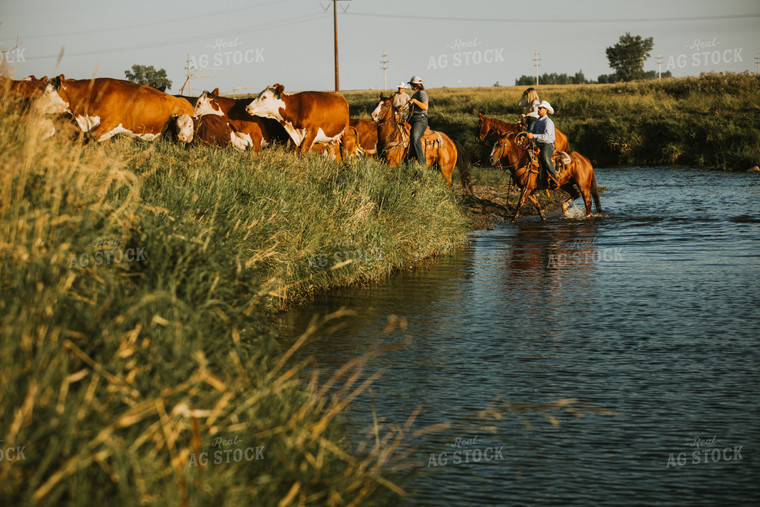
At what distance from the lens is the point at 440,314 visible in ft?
34.8

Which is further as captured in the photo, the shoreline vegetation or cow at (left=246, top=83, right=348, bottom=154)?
cow at (left=246, top=83, right=348, bottom=154)

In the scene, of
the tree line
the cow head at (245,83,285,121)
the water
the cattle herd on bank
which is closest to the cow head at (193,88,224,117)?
the cattle herd on bank

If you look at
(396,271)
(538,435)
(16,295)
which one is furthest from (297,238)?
(16,295)

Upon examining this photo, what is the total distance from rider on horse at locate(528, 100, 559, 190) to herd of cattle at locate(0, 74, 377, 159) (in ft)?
14.1

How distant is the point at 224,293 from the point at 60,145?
2.50 metres

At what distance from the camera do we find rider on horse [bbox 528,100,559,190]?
1994cm

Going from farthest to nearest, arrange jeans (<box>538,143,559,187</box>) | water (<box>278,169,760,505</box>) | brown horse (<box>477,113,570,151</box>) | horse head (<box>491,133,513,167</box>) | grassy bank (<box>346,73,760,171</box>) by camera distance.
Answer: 1. grassy bank (<box>346,73,760,171</box>)
2. brown horse (<box>477,113,570,151</box>)
3. horse head (<box>491,133,513,167</box>)
4. jeans (<box>538,143,559,187</box>)
5. water (<box>278,169,760,505</box>)

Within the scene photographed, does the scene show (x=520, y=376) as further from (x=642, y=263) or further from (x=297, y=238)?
(x=642, y=263)

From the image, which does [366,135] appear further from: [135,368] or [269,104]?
[135,368]

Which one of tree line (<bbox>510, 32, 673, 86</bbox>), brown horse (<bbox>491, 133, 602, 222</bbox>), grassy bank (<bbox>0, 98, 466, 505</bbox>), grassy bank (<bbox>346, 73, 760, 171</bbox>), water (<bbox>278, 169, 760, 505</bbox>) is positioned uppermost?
tree line (<bbox>510, 32, 673, 86</bbox>)

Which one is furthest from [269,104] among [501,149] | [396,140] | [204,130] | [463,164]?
[463,164]

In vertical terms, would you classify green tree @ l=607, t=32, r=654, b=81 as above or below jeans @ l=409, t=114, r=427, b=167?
above

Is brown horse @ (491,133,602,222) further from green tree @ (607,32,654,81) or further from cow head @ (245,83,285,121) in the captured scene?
green tree @ (607,32,654,81)

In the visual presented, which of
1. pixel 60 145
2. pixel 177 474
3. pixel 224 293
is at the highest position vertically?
pixel 60 145
